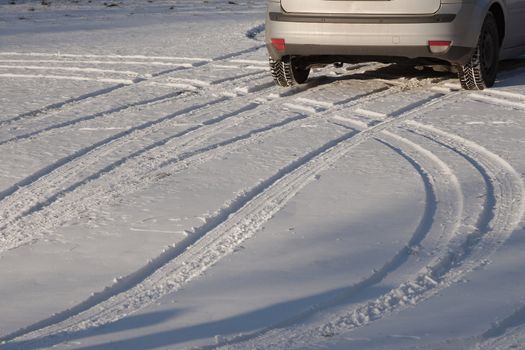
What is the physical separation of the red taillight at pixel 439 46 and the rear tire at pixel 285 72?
52.0 inches

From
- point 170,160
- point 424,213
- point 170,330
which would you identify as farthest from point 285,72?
point 170,330

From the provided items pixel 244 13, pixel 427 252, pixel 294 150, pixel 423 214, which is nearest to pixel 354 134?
pixel 294 150

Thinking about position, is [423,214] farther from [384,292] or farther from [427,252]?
[384,292]

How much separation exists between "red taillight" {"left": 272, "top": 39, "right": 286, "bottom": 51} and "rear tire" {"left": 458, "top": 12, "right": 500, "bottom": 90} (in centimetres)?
148

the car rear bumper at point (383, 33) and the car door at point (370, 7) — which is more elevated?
the car door at point (370, 7)

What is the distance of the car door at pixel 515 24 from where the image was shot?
36.6ft

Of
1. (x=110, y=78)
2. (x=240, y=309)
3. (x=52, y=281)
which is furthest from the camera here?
(x=110, y=78)

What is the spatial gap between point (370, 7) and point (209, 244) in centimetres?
423

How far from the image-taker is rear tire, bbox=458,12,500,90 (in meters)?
10.3

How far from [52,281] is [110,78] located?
19.5ft

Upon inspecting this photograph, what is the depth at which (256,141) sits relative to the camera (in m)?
8.61

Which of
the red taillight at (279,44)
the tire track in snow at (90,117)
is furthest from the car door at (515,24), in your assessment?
the tire track in snow at (90,117)

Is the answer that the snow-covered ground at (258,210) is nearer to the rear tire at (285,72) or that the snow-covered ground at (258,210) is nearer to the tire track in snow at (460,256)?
the tire track in snow at (460,256)

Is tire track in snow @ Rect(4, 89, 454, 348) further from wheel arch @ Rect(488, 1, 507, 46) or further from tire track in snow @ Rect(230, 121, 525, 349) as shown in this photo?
wheel arch @ Rect(488, 1, 507, 46)
